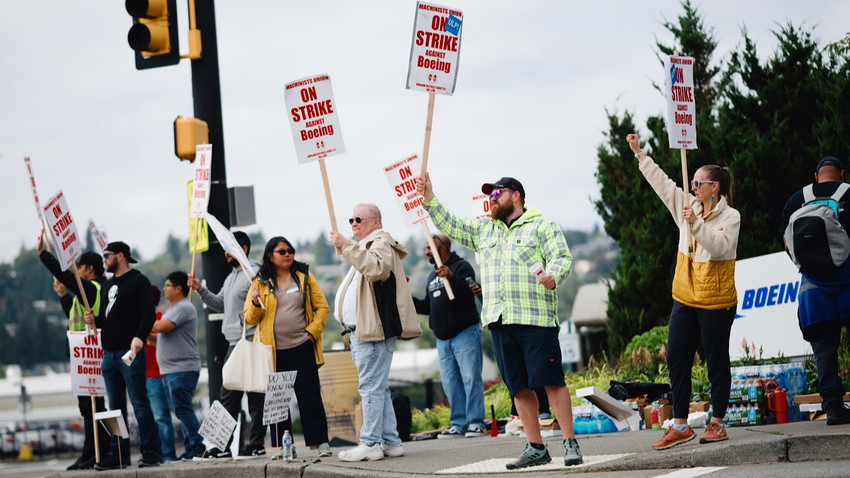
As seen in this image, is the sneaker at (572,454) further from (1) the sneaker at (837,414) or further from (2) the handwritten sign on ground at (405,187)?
(2) the handwritten sign on ground at (405,187)

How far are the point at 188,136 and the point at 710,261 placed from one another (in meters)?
5.38

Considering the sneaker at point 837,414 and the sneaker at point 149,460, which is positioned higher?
the sneaker at point 837,414

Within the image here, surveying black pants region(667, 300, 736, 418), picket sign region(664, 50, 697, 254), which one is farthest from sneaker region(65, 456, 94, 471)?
picket sign region(664, 50, 697, 254)

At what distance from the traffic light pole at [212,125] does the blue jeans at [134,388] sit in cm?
68

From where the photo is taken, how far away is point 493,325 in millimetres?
7738

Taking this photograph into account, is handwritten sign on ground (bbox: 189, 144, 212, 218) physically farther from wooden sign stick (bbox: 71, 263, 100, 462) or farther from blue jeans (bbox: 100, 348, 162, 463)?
blue jeans (bbox: 100, 348, 162, 463)

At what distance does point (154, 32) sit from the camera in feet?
35.0

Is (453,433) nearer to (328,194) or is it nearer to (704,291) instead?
(328,194)

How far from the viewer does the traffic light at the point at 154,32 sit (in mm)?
10641

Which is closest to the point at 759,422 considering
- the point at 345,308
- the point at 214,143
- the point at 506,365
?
the point at 506,365

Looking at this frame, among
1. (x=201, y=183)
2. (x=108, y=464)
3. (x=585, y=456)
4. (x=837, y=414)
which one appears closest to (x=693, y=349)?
(x=585, y=456)

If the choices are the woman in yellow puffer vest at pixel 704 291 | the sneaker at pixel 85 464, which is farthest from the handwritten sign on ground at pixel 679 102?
the sneaker at pixel 85 464

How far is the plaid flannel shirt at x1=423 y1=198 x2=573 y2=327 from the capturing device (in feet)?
24.8

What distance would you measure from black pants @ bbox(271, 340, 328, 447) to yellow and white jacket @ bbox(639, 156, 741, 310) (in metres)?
3.38
